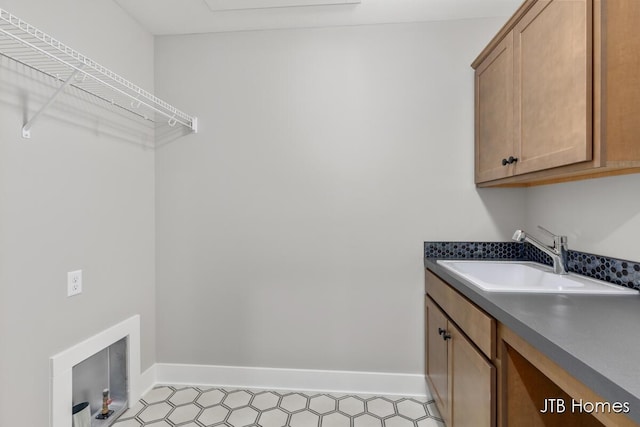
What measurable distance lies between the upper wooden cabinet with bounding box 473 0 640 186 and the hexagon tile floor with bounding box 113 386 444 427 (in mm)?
1431

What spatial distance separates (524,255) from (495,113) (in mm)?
903

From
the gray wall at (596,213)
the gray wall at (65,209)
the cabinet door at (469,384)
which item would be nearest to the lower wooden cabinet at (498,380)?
the cabinet door at (469,384)

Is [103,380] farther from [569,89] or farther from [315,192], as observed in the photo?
[569,89]

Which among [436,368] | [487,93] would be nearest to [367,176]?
[487,93]

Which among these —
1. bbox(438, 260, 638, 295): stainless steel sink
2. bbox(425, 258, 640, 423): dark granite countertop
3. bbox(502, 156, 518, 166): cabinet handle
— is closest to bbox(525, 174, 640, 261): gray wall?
bbox(438, 260, 638, 295): stainless steel sink

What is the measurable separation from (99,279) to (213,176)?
0.87 meters

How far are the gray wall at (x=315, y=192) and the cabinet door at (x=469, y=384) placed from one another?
1.96 feet

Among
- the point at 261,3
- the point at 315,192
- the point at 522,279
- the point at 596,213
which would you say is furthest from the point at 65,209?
the point at 596,213

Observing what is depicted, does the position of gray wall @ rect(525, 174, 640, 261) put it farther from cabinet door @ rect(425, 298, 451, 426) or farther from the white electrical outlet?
the white electrical outlet

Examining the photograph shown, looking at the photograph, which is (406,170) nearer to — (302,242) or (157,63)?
(302,242)

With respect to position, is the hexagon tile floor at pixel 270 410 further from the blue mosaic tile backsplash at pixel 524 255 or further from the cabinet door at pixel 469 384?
the blue mosaic tile backsplash at pixel 524 255

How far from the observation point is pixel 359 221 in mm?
2025

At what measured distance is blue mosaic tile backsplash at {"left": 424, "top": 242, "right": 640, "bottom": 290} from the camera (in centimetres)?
134

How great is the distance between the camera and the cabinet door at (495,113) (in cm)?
150
